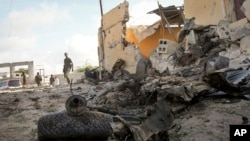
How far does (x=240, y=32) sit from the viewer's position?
998cm

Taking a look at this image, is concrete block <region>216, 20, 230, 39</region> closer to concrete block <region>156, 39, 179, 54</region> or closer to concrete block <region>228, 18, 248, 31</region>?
concrete block <region>228, 18, 248, 31</region>

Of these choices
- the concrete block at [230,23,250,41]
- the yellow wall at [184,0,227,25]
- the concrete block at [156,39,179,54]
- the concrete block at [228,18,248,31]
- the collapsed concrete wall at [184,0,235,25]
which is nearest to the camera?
the concrete block at [230,23,250,41]

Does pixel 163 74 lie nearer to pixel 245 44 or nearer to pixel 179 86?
pixel 245 44

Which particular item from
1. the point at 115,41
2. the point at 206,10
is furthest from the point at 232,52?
the point at 115,41

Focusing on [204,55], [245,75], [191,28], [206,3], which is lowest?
[245,75]

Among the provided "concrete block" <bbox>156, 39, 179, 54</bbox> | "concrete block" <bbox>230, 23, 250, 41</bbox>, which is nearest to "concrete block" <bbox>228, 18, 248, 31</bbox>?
"concrete block" <bbox>230, 23, 250, 41</bbox>

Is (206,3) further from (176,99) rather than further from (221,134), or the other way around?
(221,134)

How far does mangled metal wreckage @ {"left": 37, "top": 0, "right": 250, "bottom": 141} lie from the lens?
3.62m

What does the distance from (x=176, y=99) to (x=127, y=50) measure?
1179 cm

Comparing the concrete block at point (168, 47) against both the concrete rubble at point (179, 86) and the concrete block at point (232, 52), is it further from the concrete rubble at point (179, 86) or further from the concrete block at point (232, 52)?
the concrete block at point (232, 52)

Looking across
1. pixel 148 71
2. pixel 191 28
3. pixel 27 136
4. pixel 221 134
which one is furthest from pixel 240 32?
pixel 27 136

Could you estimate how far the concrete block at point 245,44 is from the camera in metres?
9.26

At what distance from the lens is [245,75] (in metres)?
5.31

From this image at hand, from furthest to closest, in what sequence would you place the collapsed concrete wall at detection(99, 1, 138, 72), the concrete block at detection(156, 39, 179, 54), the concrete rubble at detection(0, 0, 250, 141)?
the collapsed concrete wall at detection(99, 1, 138, 72) < the concrete block at detection(156, 39, 179, 54) < the concrete rubble at detection(0, 0, 250, 141)
